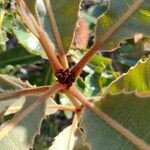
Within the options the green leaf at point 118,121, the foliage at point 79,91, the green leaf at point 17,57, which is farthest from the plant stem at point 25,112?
the green leaf at point 17,57

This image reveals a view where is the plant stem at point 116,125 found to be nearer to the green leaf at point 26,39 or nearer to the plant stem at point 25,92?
the plant stem at point 25,92

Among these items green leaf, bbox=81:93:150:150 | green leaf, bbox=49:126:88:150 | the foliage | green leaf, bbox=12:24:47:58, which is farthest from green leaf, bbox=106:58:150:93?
green leaf, bbox=12:24:47:58

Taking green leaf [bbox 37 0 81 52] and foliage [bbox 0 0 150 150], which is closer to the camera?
foliage [bbox 0 0 150 150]

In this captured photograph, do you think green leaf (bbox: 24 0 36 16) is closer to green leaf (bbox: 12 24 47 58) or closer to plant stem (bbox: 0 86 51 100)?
plant stem (bbox: 0 86 51 100)

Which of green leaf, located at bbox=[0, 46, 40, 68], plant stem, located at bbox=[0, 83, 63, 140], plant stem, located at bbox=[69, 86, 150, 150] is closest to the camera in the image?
plant stem, located at bbox=[69, 86, 150, 150]

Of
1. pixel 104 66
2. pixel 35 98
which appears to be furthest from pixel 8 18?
pixel 35 98

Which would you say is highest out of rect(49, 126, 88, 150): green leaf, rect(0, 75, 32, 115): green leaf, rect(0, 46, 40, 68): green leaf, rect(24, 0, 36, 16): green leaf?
rect(24, 0, 36, 16): green leaf
